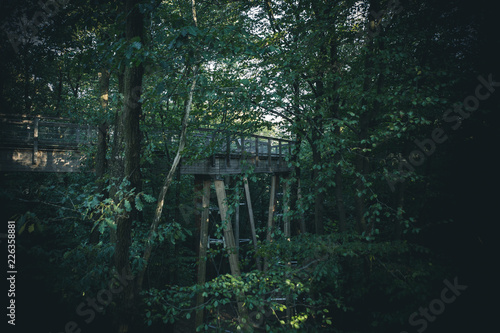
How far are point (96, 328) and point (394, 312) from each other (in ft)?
15.5

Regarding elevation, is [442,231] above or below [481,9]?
below

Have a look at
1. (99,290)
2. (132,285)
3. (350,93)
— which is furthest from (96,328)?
(350,93)

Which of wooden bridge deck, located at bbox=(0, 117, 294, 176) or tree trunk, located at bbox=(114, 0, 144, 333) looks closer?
tree trunk, located at bbox=(114, 0, 144, 333)

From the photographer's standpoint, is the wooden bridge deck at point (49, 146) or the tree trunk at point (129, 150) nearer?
the tree trunk at point (129, 150)

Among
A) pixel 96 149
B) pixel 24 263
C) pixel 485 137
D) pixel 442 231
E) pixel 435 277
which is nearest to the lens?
pixel 24 263

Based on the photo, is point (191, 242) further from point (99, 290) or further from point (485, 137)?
point (485, 137)

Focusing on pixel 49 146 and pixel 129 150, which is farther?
pixel 49 146

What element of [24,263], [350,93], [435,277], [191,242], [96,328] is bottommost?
[191,242]

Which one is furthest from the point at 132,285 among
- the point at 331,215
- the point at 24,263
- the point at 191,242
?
the point at 191,242

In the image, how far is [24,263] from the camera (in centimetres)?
318

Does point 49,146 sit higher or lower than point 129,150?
higher

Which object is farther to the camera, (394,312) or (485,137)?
(394,312)

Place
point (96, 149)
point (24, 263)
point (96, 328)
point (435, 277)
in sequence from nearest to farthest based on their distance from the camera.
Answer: point (24, 263) → point (96, 328) → point (435, 277) → point (96, 149)

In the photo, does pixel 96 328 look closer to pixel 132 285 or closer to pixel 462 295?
pixel 132 285
